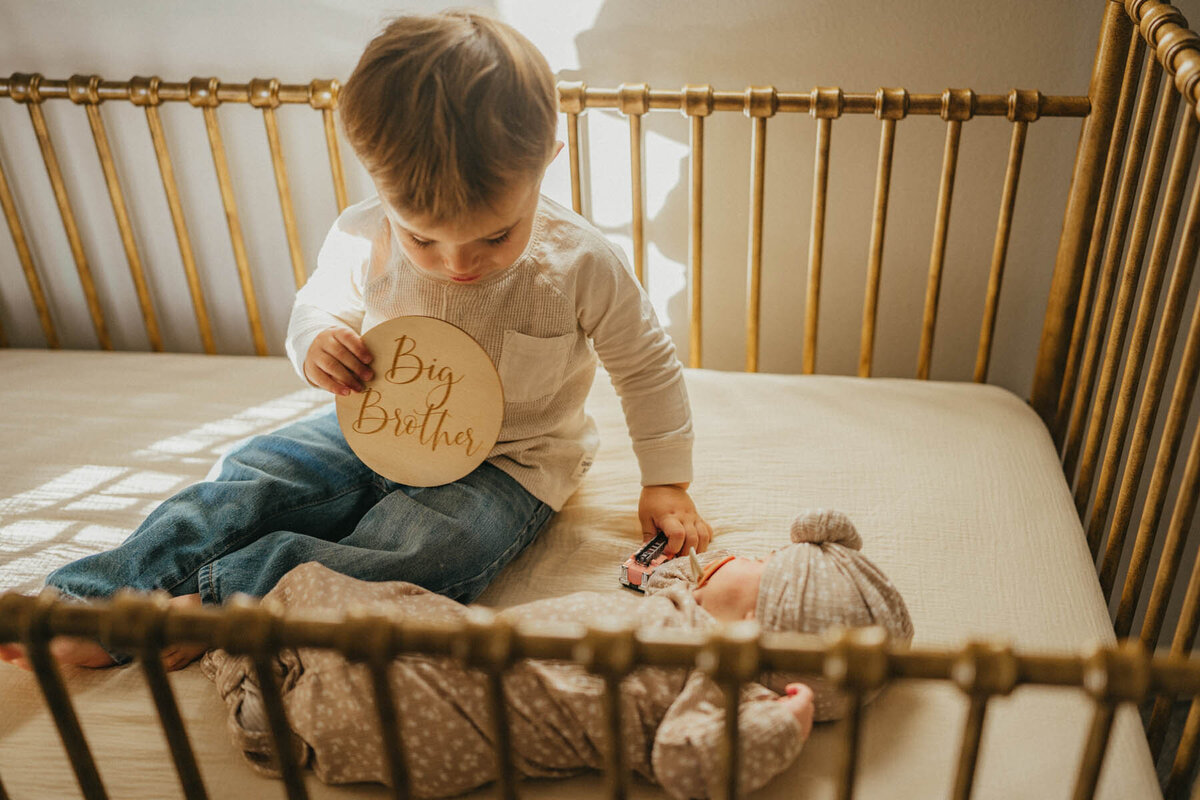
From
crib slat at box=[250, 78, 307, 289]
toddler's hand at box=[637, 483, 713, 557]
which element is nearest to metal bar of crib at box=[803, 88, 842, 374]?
toddler's hand at box=[637, 483, 713, 557]

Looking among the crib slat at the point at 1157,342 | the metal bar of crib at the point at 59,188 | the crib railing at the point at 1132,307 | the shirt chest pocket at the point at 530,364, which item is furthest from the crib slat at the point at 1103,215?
the metal bar of crib at the point at 59,188

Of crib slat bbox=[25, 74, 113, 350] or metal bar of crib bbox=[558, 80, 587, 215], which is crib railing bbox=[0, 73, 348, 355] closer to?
crib slat bbox=[25, 74, 113, 350]

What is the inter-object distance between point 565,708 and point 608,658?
0.24m

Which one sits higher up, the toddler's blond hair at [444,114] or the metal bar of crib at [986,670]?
the toddler's blond hair at [444,114]

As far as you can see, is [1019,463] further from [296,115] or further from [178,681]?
[296,115]

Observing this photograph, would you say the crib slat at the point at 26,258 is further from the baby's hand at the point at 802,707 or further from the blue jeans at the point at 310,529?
the baby's hand at the point at 802,707

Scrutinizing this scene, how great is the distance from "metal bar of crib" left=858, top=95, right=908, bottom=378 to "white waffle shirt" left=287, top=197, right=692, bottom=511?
402 millimetres

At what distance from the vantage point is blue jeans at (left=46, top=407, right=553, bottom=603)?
34.9 inches

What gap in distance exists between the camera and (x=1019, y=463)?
3.75ft


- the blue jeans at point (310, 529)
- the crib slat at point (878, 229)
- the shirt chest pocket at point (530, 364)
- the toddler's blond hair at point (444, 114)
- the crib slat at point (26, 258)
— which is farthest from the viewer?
the crib slat at point (26, 258)

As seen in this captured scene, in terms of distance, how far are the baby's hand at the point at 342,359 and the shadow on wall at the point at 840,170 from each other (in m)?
0.67

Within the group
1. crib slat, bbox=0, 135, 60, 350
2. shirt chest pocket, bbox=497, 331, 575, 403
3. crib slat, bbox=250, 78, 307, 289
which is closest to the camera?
shirt chest pocket, bbox=497, 331, 575, 403

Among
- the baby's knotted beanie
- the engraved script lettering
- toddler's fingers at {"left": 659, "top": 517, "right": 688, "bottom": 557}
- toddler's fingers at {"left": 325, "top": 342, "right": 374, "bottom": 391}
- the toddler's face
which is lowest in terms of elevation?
toddler's fingers at {"left": 659, "top": 517, "right": 688, "bottom": 557}

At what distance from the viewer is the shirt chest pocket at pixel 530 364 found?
0.99 m
